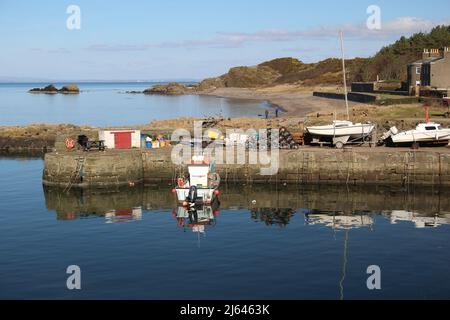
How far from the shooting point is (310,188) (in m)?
39.5

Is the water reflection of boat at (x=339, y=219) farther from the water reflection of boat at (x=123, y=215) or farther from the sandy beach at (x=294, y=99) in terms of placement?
the sandy beach at (x=294, y=99)

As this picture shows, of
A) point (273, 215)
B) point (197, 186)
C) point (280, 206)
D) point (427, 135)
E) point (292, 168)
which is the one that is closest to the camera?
point (273, 215)

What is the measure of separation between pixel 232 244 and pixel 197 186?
8.06 meters

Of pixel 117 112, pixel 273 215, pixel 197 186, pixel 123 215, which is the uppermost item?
pixel 117 112

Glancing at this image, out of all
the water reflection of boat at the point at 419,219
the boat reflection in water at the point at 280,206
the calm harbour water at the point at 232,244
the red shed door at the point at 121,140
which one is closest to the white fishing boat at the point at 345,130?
the boat reflection in water at the point at 280,206

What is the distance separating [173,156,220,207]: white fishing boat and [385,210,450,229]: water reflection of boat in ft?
34.5

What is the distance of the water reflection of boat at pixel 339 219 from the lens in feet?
101

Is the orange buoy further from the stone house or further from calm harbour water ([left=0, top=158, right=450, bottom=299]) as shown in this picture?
the stone house

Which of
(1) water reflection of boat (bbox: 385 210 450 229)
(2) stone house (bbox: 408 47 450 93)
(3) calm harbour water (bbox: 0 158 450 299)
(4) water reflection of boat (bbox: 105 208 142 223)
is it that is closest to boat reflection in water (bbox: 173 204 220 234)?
(3) calm harbour water (bbox: 0 158 450 299)

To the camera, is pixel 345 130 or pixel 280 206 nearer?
pixel 280 206

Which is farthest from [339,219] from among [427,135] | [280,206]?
[427,135]

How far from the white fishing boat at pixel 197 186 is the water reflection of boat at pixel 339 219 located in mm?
5953

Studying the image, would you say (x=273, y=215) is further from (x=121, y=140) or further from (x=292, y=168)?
(x=121, y=140)

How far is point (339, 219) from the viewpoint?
32.3 m
